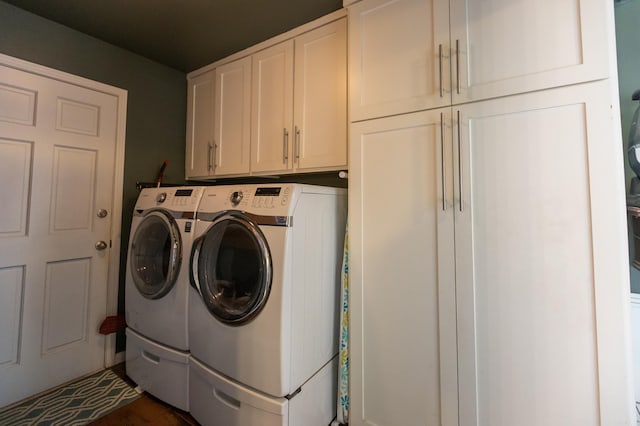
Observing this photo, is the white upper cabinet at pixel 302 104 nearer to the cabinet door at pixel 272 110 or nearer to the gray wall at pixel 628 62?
the cabinet door at pixel 272 110

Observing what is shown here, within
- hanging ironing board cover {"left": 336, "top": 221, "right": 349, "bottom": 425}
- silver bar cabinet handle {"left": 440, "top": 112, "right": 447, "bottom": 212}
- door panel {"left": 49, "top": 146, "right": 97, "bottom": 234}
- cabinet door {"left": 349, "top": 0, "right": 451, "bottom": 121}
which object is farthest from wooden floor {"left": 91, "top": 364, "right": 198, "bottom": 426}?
cabinet door {"left": 349, "top": 0, "right": 451, "bottom": 121}

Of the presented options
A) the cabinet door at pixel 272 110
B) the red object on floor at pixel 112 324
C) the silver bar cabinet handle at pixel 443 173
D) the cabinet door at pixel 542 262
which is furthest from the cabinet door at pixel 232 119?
the cabinet door at pixel 542 262

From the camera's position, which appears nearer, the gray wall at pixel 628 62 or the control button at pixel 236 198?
the gray wall at pixel 628 62

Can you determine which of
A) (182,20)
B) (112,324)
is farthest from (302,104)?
(112,324)

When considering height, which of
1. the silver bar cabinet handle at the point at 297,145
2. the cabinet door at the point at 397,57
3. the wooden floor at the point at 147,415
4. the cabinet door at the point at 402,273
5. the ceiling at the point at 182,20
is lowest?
the wooden floor at the point at 147,415

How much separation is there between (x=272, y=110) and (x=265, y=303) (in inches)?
52.3

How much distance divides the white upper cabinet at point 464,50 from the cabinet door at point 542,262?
9 centimetres

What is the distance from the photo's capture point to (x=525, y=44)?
3.61 feet

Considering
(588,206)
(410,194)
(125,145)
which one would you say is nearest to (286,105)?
(410,194)

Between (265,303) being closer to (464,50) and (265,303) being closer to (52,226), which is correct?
(464,50)

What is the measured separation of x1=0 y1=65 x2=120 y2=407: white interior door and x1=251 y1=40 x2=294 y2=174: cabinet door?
42.3 inches

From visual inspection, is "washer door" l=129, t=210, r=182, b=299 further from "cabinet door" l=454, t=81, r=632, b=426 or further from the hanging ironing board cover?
"cabinet door" l=454, t=81, r=632, b=426

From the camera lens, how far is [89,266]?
208 cm

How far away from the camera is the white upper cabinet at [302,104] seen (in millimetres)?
1751
